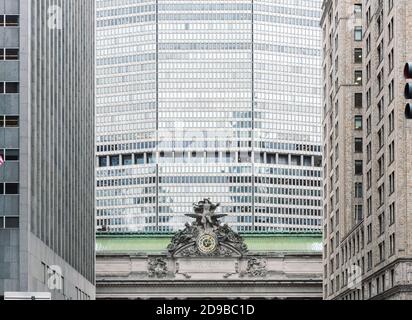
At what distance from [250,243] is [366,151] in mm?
87189

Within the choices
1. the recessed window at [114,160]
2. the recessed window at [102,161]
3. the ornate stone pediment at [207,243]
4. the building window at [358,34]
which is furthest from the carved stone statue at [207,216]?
the building window at [358,34]

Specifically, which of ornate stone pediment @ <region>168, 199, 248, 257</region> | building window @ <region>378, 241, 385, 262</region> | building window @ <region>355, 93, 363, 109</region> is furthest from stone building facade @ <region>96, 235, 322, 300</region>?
building window @ <region>378, 241, 385, 262</region>

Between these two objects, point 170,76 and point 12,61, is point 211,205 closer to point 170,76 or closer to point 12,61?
point 170,76

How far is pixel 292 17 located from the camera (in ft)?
573

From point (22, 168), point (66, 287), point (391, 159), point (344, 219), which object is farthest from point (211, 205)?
point (22, 168)

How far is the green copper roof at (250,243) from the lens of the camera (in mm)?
181000

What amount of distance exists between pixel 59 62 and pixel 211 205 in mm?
94788

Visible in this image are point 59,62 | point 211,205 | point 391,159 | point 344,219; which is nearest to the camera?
point 391,159

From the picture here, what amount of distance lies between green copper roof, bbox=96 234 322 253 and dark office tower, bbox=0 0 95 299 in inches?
2545

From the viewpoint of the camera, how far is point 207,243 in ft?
592

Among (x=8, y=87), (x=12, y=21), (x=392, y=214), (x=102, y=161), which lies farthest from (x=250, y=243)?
(x=12, y=21)

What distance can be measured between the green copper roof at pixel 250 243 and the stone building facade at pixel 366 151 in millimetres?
48341

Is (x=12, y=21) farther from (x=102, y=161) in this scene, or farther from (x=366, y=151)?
(x=102, y=161)
